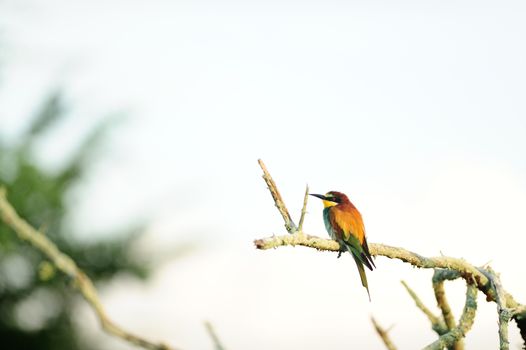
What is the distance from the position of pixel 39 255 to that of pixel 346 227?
499 inches

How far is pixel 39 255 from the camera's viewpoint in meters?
15.7

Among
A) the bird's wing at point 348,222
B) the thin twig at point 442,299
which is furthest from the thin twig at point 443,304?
the bird's wing at point 348,222

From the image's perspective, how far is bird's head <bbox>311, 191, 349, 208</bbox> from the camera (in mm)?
4930

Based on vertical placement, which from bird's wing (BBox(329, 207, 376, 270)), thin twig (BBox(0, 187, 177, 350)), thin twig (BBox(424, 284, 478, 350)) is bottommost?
thin twig (BBox(0, 187, 177, 350))

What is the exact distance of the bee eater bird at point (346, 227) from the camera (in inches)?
149

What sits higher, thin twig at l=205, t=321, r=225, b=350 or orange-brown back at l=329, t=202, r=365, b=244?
orange-brown back at l=329, t=202, r=365, b=244

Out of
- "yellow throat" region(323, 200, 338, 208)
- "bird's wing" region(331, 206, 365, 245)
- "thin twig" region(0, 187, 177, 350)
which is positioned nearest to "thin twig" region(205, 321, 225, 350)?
"thin twig" region(0, 187, 177, 350)

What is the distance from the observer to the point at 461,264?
2.96 metres

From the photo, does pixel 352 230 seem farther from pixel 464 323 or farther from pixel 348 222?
pixel 464 323

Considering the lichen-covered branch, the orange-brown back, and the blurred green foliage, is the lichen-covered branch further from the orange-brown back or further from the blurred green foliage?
the blurred green foliage

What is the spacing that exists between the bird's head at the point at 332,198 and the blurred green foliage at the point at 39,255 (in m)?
11.8

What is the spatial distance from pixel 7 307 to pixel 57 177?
3219mm

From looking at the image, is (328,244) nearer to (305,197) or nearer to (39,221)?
(305,197)

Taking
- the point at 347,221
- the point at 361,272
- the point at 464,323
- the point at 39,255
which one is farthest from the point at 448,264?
the point at 39,255
